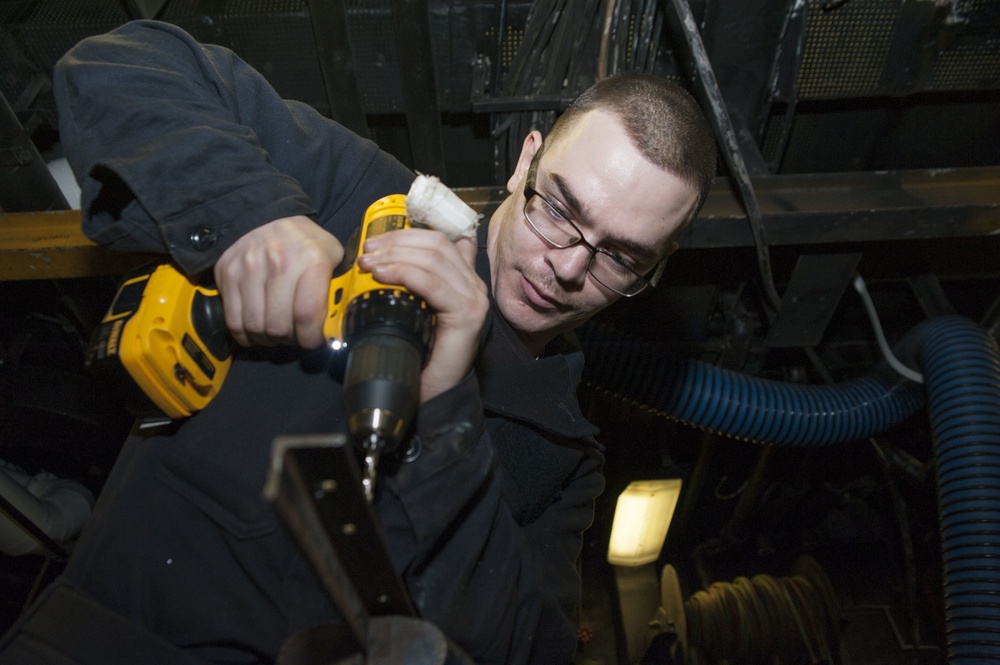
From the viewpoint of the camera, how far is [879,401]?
2387 millimetres

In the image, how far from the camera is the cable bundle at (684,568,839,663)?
9.01 feet

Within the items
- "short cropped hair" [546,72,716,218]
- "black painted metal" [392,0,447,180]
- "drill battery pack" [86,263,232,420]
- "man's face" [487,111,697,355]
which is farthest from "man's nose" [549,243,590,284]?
"black painted metal" [392,0,447,180]

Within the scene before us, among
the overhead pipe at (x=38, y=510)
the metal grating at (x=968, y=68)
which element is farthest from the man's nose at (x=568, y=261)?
the overhead pipe at (x=38, y=510)

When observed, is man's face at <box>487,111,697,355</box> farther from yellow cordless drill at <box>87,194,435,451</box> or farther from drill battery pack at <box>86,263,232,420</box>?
drill battery pack at <box>86,263,232,420</box>

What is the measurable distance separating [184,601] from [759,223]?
1926 mm

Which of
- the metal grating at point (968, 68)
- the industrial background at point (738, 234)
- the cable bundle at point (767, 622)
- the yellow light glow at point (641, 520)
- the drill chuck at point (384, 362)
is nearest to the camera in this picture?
the drill chuck at point (384, 362)

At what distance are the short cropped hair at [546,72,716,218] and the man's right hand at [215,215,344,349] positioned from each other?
822 mm

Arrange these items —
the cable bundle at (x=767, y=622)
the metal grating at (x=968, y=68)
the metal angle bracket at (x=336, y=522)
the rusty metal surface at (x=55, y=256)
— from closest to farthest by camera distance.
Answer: the metal angle bracket at (x=336, y=522) → the rusty metal surface at (x=55, y=256) → the metal grating at (x=968, y=68) → the cable bundle at (x=767, y=622)

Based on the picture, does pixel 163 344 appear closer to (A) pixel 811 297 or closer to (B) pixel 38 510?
(B) pixel 38 510

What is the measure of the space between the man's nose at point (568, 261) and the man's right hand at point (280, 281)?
623 millimetres

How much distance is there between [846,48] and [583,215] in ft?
5.14

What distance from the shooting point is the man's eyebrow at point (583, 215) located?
1357mm

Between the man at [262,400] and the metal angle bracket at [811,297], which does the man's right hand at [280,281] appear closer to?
the man at [262,400]

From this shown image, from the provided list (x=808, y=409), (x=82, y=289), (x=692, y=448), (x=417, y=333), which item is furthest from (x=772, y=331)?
(x=82, y=289)
